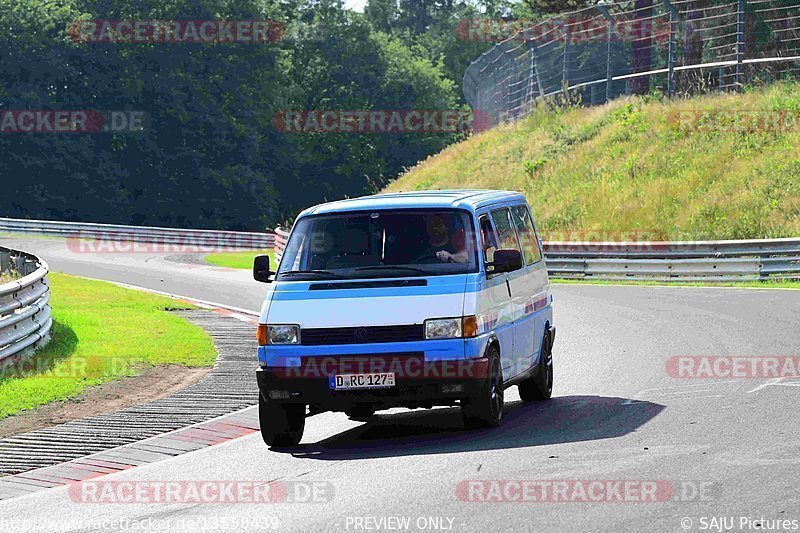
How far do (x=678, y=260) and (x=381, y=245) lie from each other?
19.1 meters

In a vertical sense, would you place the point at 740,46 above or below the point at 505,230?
above

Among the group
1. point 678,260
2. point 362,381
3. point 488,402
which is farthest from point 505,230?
point 678,260

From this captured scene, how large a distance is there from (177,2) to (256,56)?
25.0 ft

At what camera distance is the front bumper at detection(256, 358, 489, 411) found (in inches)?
428

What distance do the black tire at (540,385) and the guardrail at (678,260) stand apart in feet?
52.0

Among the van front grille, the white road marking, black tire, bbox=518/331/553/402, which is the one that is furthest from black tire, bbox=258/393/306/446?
the white road marking


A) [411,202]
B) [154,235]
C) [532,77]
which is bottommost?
[154,235]

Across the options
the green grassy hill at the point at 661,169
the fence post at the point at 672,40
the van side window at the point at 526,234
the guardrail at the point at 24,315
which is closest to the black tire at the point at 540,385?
the van side window at the point at 526,234

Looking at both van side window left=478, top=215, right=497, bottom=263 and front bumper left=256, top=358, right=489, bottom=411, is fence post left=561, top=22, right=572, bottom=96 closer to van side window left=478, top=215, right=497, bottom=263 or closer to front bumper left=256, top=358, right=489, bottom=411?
van side window left=478, top=215, right=497, bottom=263

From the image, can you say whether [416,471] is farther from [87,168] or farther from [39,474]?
[87,168]

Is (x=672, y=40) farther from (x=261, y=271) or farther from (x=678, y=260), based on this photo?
(x=261, y=271)

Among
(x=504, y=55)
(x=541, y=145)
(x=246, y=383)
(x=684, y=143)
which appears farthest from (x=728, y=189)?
(x=246, y=383)

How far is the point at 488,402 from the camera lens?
36.4 ft

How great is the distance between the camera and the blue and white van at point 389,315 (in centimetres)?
1091
